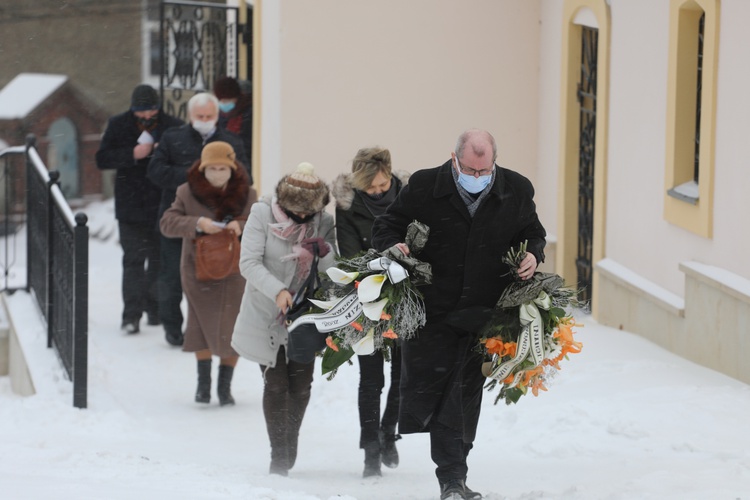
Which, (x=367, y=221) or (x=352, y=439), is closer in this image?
(x=367, y=221)

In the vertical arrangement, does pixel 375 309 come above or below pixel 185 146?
below

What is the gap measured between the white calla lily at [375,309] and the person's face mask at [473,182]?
558 millimetres

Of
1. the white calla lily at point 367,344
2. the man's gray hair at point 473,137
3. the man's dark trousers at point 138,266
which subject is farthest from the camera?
the man's dark trousers at point 138,266

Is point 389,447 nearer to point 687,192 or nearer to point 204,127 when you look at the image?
point 687,192

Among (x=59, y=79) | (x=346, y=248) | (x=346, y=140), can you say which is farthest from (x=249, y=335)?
(x=59, y=79)

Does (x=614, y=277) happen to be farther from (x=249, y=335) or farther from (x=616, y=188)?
(x=249, y=335)

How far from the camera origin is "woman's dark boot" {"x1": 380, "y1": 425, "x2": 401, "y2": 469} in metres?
6.75

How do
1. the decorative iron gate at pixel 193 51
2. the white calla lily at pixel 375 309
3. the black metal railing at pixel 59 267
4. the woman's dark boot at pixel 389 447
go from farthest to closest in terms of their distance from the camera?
the decorative iron gate at pixel 193 51 < the black metal railing at pixel 59 267 < the woman's dark boot at pixel 389 447 < the white calla lily at pixel 375 309

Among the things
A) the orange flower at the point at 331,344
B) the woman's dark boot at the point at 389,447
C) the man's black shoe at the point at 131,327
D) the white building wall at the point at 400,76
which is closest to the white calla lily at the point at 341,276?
the orange flower at the point at 331,344

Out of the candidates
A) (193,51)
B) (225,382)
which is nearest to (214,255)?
(225,382)

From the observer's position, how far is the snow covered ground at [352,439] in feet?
19.0

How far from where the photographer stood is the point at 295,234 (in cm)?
654

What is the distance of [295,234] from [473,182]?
1.33 m

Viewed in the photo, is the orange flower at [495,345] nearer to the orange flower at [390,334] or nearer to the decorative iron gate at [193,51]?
the orange flower at [390,334]
